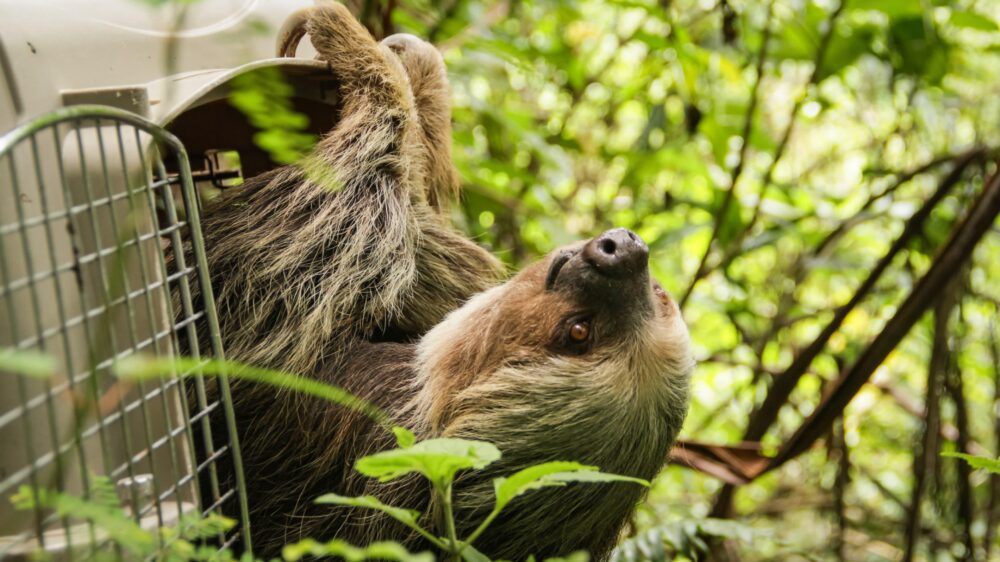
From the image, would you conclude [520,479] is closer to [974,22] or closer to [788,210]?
[974,22]

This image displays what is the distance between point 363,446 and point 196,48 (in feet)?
3.84

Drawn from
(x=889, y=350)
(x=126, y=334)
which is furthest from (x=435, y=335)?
(x=889, y=350)

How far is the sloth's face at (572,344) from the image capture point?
2.80 m

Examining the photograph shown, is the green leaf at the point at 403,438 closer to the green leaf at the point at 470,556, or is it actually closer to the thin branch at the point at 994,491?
the green leaf at the point at 470,556

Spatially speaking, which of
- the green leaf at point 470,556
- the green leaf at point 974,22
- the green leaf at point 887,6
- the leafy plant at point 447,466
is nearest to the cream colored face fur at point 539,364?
the green leaf at point 470,556

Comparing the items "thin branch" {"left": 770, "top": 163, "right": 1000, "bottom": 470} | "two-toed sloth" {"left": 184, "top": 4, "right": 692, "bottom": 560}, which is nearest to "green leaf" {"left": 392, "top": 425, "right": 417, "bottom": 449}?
"two-toed sloth" {"left": 184, "top": 4, "right": 692, "bottom": 560}

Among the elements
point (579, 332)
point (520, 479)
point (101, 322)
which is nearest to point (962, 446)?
point (579, 332)

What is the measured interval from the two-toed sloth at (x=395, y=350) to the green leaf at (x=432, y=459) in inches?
41.0

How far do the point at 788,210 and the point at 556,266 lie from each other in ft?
9.23

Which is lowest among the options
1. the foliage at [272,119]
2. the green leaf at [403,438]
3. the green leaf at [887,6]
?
the green leaf at [403,438]

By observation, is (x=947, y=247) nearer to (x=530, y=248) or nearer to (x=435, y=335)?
(x=435, y=335)

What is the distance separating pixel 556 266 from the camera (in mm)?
2922

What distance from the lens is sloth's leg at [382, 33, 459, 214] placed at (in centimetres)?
354

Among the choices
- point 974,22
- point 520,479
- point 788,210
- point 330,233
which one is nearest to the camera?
point 520,479
